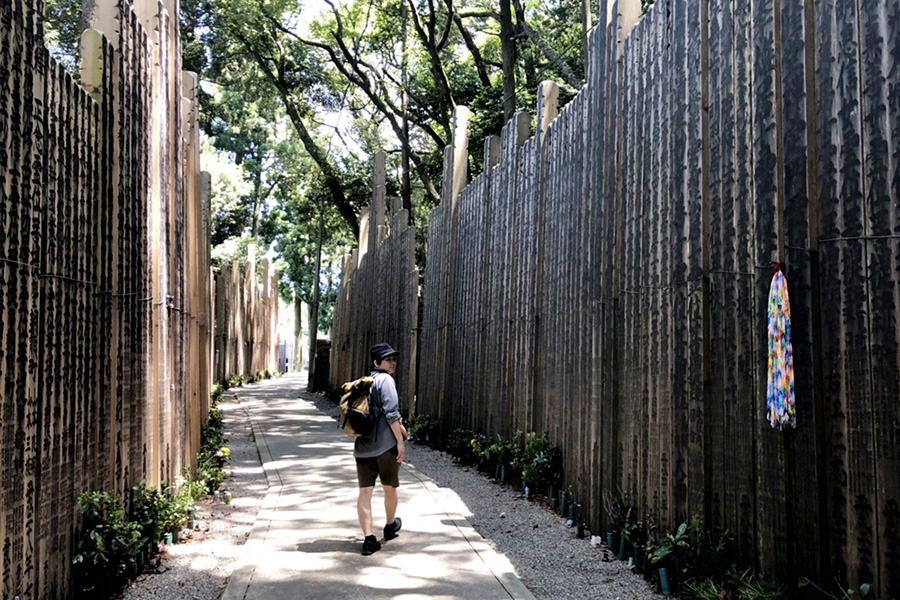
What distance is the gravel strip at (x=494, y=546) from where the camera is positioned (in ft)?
17.8

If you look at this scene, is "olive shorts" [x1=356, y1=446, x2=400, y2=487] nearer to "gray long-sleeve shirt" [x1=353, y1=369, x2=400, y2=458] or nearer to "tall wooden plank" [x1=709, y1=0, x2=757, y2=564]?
"gray long-sleeve shirt" [x1=353, y1=369, x2=400, y2=458]

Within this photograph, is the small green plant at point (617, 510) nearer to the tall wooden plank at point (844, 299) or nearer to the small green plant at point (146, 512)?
the tall wooden plank at point (844, 299)

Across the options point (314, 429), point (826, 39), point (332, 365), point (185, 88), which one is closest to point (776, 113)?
→ point (826, 39)

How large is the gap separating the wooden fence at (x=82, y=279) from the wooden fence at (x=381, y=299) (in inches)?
319


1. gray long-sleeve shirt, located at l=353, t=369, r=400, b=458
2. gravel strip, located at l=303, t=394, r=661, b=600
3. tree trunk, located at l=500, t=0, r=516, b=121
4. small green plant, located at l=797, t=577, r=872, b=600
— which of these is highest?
tree trunk, located at l=500, t=0, r=516, b=121

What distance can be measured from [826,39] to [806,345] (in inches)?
61.2

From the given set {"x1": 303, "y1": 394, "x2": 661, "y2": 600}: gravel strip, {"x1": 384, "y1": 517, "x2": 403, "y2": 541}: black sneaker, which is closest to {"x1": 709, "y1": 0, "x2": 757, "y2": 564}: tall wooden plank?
{"x1": 303, "y1": 394, "x2": 661, "y2": 600}: gravel strip

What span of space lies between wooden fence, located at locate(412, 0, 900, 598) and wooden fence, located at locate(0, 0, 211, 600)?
3628 mm

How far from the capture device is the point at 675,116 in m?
5.79

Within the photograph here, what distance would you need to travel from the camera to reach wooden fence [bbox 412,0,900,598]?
13.2 ft

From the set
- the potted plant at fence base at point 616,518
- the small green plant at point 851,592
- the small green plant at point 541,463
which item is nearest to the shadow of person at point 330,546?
the potted plant at fence base at point 616,518

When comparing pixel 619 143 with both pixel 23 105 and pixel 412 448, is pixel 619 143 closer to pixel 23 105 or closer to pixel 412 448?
pixel 23 105

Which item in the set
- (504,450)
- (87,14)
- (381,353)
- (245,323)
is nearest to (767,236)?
(381,353)

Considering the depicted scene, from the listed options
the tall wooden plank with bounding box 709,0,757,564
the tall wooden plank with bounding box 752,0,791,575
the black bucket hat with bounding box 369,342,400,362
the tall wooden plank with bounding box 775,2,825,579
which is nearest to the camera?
the tall wooden plank with bounding box 775,2,825,579
